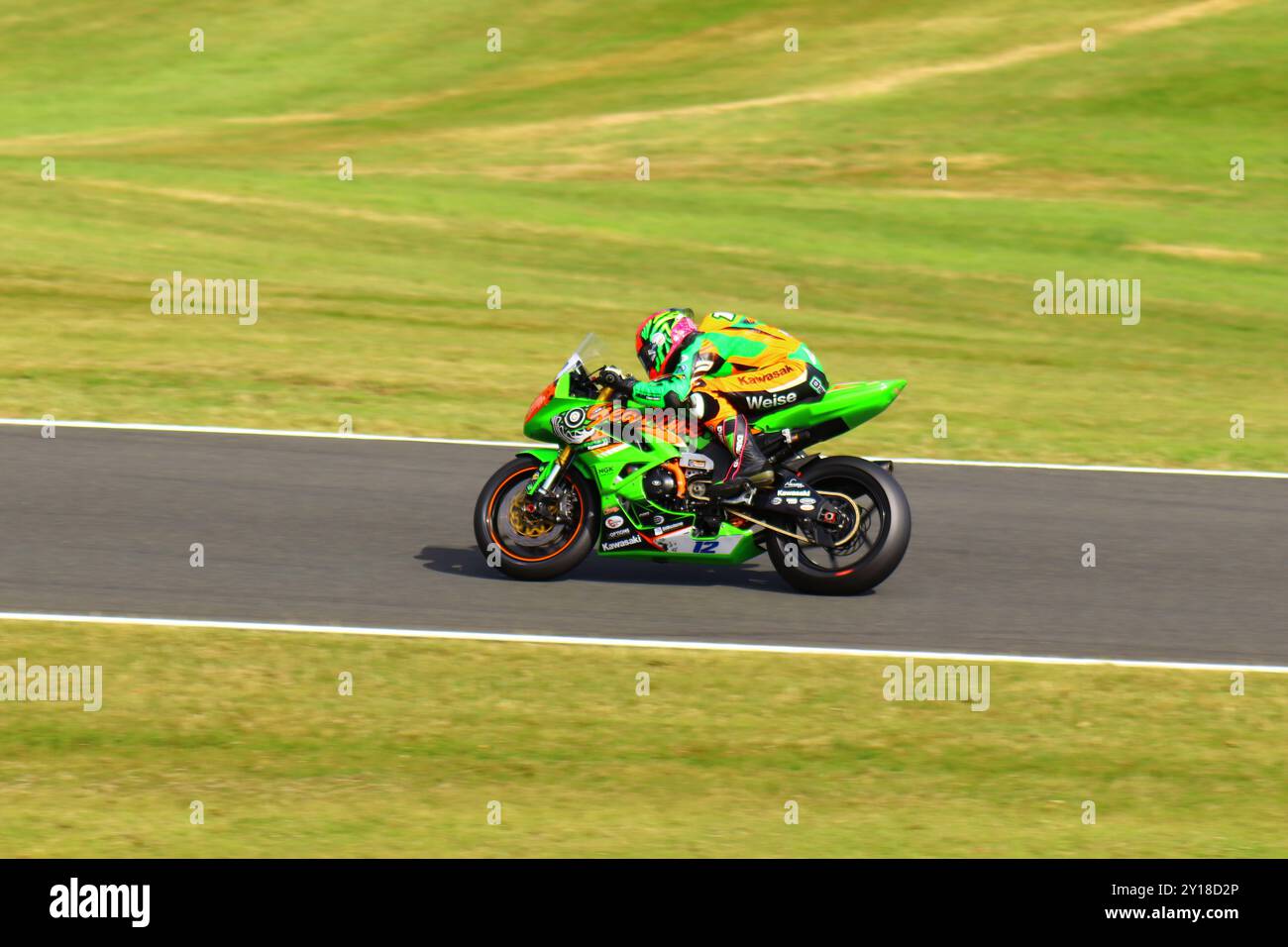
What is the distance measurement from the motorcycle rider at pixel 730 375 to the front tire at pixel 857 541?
0.39m

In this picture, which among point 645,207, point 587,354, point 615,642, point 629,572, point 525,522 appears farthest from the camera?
point 645,207

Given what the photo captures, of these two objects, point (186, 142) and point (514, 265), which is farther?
point (186, 142)

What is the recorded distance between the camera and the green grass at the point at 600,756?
7344 millimetres

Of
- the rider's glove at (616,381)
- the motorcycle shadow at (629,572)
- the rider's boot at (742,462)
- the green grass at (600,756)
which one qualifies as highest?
the rider's glove at (616,381)

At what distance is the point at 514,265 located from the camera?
23641 millimetres

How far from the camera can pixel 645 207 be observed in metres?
27.9

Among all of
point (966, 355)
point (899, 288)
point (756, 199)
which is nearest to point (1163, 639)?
point (966, 355)

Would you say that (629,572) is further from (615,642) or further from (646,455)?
(615,642)

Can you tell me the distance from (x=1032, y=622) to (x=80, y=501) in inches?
245

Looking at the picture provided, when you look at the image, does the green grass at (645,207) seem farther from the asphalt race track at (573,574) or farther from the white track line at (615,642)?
the white track line at (615,642)

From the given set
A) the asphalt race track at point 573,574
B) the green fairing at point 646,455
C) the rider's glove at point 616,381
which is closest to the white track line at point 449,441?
the asphalt race track at point 573,574

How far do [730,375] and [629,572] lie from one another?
1443mm

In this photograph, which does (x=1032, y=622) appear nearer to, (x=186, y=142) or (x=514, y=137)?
(x=514, y=137)

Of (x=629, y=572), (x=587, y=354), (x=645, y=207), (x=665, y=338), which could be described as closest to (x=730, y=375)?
(x=665, y=338)
